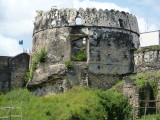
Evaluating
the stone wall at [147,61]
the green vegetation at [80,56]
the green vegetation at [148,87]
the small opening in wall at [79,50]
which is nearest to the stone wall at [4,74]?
the small opening in wall at [79,50]

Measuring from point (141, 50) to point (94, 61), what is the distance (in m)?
3.21

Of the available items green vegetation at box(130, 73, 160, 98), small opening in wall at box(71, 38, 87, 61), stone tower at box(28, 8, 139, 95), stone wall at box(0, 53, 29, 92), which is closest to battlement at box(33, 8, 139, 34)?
stone tower at box(28, 8, 139, 95)

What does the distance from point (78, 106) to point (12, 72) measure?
8.26 meters

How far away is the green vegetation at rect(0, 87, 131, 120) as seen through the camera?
2083 cm

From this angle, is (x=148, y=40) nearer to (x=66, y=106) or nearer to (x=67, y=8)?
(x=67, y=8)

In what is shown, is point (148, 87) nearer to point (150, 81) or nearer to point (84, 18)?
point (150, 81)

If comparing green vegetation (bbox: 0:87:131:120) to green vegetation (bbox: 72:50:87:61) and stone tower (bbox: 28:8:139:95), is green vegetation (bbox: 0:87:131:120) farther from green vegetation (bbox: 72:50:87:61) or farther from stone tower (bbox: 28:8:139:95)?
green vegetation (bbox: 72:50:87:61)

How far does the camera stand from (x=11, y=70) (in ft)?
92.7

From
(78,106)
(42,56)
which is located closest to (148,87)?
(78,106)

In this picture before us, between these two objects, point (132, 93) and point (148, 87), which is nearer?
point (132, 93)

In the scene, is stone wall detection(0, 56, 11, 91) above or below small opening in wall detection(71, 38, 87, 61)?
below

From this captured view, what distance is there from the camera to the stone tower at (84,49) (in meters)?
26.0

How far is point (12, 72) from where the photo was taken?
28250 mm

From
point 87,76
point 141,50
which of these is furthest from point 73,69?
point 141,50
